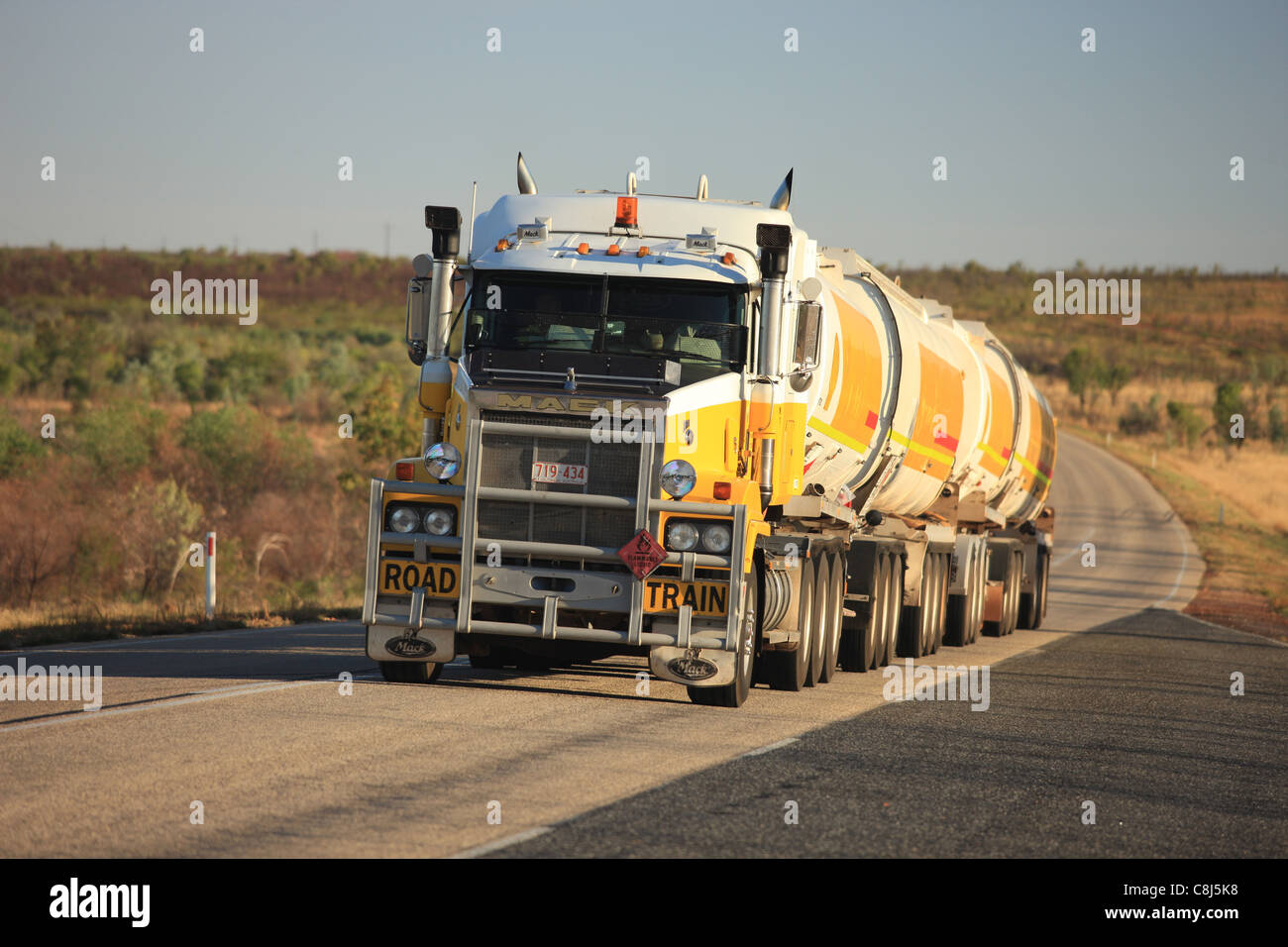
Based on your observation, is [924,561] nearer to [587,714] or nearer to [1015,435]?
[1015,435]

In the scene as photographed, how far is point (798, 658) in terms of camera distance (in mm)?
13477

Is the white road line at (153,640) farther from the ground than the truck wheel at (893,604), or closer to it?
closer to it

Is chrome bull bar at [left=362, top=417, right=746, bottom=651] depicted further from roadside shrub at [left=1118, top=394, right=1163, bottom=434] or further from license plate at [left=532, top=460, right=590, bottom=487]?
roadside shrub at [left=1118, top=394, right=1163, bottom=434]

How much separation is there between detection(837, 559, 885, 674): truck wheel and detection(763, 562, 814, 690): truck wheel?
2746 mm

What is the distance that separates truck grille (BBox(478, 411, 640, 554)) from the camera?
35.9 ft

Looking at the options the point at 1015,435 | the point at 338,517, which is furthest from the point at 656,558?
the point at 338,517

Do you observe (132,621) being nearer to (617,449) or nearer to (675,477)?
(617,449)

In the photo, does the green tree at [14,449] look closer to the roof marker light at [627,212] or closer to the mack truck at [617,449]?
the mack truck at [617,449]

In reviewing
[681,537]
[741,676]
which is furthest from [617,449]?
[741,676]

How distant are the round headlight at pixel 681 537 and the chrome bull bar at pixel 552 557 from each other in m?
0.08

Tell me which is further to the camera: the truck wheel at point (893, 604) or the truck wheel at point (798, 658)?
the truck wheel at point (893, 604)

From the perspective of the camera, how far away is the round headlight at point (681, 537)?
35.7 feet

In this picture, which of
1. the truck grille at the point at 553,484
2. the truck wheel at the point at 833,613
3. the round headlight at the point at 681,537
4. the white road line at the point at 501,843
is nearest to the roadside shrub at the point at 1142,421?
the truck wheel at the point at 833,613

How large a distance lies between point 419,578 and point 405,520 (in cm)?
43
